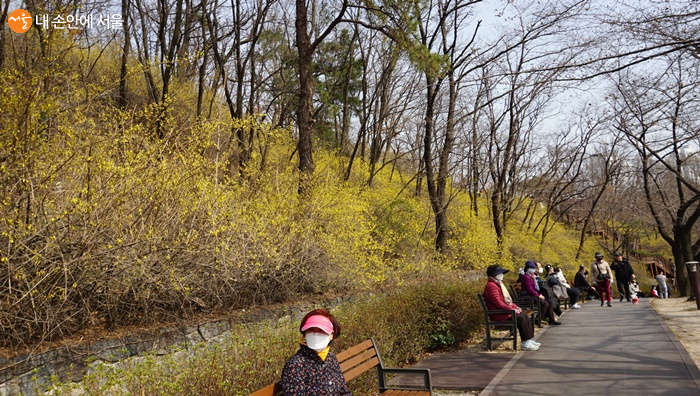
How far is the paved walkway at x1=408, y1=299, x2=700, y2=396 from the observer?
566cm

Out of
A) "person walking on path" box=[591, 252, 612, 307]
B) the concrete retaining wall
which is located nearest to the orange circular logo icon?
the concrete retaining wall

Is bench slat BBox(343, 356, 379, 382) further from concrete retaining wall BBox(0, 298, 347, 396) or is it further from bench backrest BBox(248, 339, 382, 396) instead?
concrete retaining wall BBox(0, 298, 347, 396)

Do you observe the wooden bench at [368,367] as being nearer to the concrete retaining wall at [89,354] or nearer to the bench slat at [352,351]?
the bench slat at [352,351]

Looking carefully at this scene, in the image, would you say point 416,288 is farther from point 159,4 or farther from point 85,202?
point 159,4

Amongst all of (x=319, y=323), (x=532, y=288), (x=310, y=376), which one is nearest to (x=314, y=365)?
(x=310, y=376)

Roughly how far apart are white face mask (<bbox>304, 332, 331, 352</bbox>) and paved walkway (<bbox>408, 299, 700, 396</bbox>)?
2.53 meters

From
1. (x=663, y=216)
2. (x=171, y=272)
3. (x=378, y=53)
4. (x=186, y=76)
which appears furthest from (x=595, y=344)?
(x=663, y=216)

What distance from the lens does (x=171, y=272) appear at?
5660mm

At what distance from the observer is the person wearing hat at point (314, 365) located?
3742 millimetres

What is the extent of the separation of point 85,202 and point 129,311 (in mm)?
1223

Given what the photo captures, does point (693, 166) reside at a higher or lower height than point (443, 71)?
lower

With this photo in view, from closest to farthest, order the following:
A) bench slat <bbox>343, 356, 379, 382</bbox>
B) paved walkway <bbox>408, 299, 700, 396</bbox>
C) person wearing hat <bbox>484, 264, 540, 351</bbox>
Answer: bench slat <bbox>343, 356, 379, 382</bbox> < paved walkway <bbox>408, 299, 700, 396</bbox> < person wearing hat <bbox>484, 264, 540, 351</bbox>

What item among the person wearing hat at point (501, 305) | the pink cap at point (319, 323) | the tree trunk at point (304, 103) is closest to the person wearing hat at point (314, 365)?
the pink cap at point (319, 323)

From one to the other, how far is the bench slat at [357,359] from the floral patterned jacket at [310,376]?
0.50m
